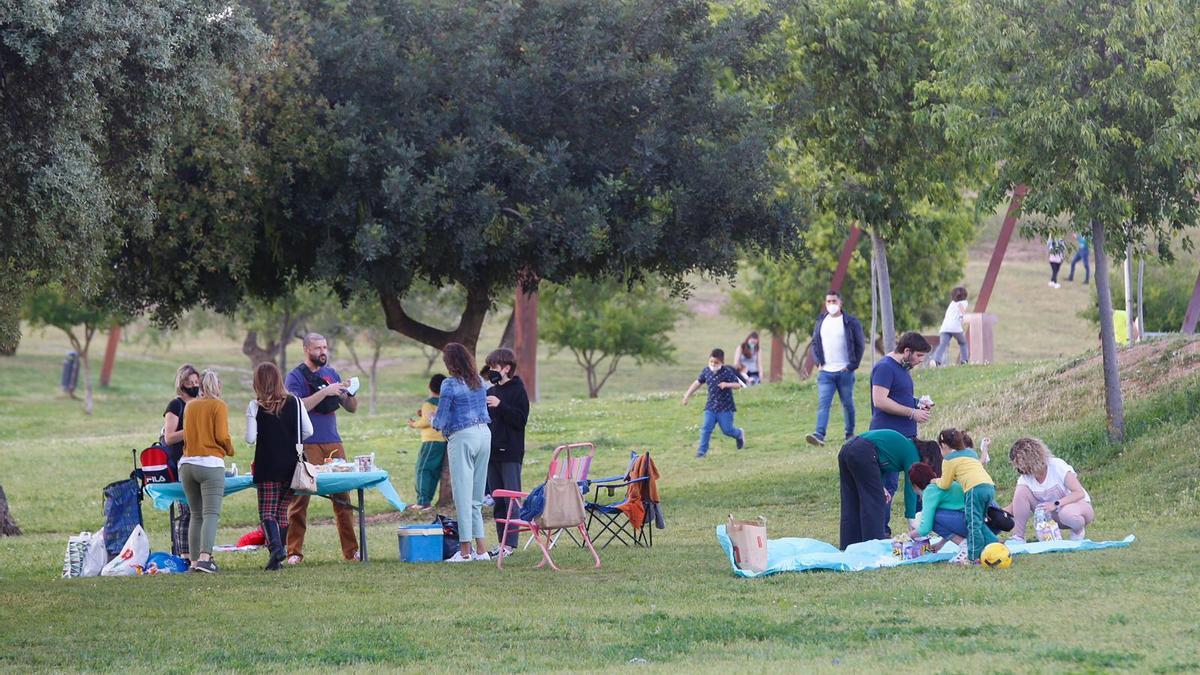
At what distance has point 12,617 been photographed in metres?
10.3

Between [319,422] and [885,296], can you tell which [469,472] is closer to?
[319,422]

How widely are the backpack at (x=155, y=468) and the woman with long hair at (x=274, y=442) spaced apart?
2.86 feet

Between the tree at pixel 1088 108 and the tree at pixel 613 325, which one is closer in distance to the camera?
the tree at pixel 1088 108

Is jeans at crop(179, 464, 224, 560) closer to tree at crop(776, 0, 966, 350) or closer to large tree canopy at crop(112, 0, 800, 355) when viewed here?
large tree canopy at crop(112, 0, 800, 355)

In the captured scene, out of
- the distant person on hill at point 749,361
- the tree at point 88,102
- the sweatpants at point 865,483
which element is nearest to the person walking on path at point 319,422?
the tree at point 88,102

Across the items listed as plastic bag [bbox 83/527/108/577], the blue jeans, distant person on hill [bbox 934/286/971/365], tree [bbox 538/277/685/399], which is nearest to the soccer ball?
plastic bag [bbox 83/527/108/577]

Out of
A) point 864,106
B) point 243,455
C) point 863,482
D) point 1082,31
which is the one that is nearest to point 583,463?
point 863,482

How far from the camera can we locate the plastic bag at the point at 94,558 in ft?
42.1

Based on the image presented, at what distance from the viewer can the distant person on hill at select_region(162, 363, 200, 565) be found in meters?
13.5

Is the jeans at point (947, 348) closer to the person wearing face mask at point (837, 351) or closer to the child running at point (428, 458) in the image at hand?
the person wearing face mask at point (837, 351)

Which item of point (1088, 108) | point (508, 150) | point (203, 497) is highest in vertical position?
point (1088, 108)

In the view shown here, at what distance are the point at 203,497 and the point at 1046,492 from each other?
22.5 feet

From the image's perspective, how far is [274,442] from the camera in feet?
41.4

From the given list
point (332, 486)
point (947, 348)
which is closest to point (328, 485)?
point (332, 486)
